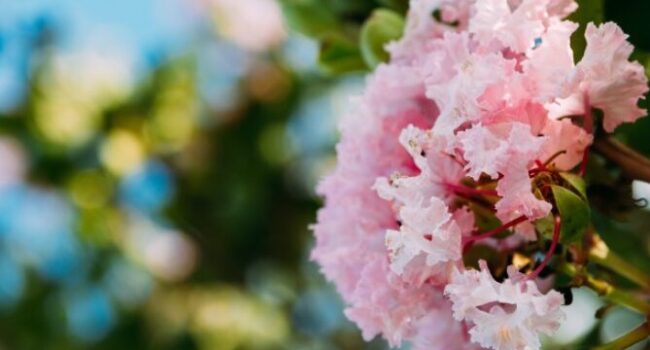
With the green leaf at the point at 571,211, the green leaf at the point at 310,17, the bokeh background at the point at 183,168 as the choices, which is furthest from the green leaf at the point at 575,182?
the bokeh background at the point at 183,168

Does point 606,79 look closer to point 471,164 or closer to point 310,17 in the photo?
point 471,164

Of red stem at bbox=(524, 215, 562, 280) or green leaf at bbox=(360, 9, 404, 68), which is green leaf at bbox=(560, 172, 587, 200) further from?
green leaf at bbox=(360, 9, 404, 68)

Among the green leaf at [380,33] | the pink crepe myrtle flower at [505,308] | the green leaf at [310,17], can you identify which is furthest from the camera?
the green leaf at [310,17]

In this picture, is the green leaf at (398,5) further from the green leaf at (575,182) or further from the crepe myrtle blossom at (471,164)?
the green leaf at (575,182)

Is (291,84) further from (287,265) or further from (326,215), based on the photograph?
(326,215)

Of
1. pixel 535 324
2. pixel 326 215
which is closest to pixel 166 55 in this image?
pixel 326 215

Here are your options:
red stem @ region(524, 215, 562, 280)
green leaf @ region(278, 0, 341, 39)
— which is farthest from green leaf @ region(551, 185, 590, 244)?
green leaf @ region(278, 0, 341, 39)

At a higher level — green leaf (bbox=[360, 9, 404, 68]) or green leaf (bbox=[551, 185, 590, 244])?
green leaf (bbox=[360, 9, 404, 68])
